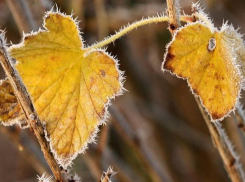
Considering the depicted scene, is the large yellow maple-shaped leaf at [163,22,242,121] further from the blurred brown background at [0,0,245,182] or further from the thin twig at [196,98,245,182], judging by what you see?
the blurred brown background at [0,0,245,182]

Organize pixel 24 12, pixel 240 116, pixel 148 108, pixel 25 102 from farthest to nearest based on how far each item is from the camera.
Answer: pixel 148 108
pixel 24 12
pixel 240 116
pixel 25 102

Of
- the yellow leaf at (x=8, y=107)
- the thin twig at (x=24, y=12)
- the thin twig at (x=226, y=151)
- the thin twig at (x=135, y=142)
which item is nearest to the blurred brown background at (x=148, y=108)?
the thin twig at (x=135, y=142)

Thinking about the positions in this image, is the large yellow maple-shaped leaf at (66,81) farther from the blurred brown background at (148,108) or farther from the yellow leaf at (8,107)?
the blurred brown background at (148,108)

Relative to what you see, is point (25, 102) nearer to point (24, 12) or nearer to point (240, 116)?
point (240, 116)

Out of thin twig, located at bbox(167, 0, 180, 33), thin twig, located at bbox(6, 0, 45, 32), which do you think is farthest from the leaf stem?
thin twig, located at bbox(6, 0, 45, 32)

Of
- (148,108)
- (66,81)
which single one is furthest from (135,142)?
(148,108)
